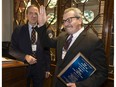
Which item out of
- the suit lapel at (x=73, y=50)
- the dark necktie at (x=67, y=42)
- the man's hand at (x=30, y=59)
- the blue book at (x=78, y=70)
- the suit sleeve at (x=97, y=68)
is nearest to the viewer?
the blue book at (x=78, y=70)

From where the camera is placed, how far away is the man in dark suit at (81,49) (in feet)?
5.24

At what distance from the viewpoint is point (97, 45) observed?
1638mm

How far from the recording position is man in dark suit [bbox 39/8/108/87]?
1.60 m

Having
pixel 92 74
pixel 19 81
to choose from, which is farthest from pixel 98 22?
pixel 19 81

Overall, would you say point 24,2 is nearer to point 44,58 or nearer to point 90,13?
point 90,13

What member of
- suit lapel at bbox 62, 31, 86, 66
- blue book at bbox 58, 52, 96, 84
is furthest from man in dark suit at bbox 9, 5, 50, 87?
blue book at bbox 58, 52, 96, 84

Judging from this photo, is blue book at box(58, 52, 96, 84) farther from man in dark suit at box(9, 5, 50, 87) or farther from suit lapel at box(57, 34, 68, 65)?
man in dark suit at box(9, 5, 50, 87)

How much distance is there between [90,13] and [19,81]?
1.63m

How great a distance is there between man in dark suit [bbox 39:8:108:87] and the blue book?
0.05 metres

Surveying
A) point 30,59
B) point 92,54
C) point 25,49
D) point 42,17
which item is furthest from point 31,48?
point 92,54

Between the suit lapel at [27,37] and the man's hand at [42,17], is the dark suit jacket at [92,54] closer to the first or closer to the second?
the man's hand at [42,17]

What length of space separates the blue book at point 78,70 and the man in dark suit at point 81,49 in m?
0.05

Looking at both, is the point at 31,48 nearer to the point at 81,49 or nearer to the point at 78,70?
Answer: the point at 81,49

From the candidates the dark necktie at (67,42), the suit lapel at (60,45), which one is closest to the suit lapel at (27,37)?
the suit lapel at (60,45)
